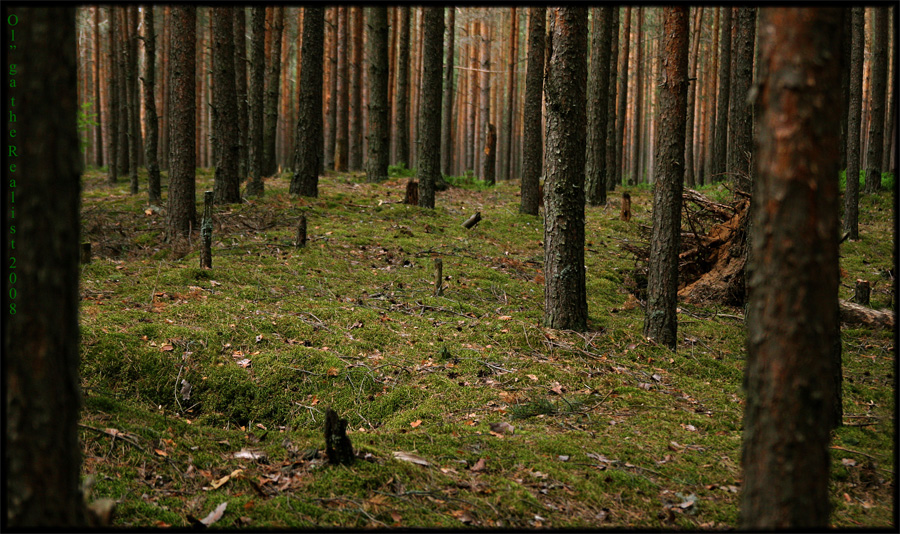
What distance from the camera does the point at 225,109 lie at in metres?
11.7

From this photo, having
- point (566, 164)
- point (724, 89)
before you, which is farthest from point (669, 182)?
point (724, 89)

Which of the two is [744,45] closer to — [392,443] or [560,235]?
[560,235]

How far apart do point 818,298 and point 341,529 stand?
253cm

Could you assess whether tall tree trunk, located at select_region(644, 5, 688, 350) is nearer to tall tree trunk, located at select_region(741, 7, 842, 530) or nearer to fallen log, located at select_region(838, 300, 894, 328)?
fallen log, located at select_region(838, 300, 894, 328)

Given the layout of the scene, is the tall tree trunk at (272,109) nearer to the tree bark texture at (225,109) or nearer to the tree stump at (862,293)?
the tree bark texture at (225,109)

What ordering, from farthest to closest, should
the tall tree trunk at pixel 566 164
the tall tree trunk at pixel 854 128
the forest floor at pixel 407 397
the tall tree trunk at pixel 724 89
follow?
1. the tall tree trunk at pixel 724 89
2. the tall tree trunk at pixel 854 128
3. the tall tree trunk at pixel 566 164
4. the forest floor at pixel 407 397

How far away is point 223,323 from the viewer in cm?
618

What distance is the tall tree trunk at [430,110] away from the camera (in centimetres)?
1282

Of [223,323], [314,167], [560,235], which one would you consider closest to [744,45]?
[560,235]

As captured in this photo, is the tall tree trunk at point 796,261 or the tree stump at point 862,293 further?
the tree stump at point 862,293

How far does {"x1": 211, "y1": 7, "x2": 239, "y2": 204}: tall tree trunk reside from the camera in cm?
1117

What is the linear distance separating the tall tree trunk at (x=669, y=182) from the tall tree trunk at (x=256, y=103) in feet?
30.1

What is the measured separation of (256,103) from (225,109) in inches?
115

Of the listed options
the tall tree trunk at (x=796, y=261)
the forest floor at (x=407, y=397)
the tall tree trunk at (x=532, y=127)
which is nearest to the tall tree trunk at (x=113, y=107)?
the forest floor at (x=407, y=397)
